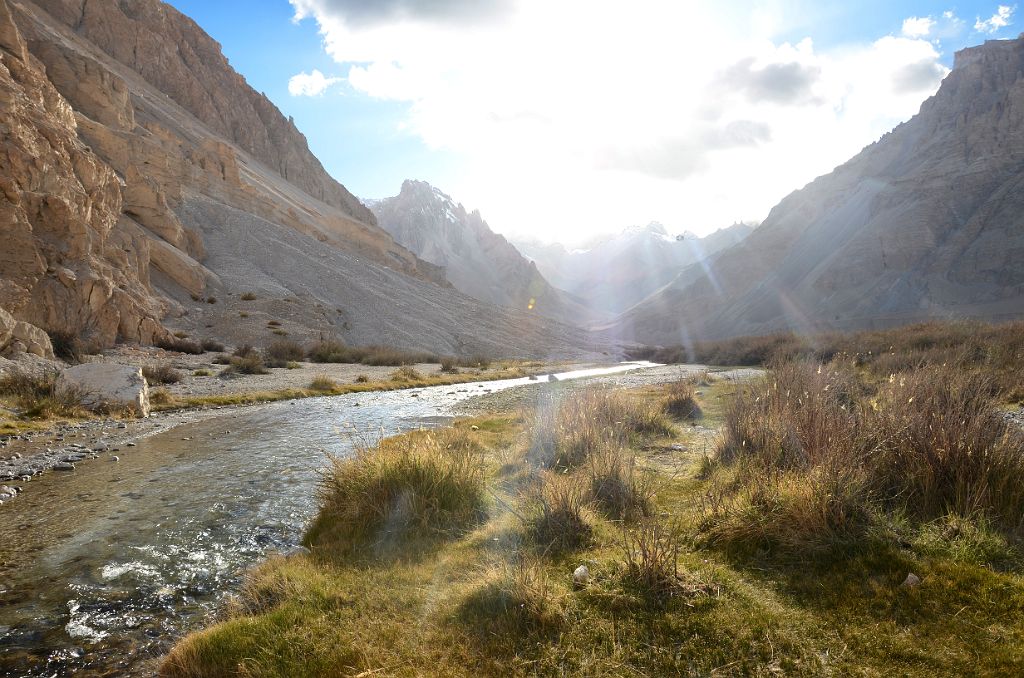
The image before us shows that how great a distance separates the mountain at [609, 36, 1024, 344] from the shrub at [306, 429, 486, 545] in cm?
9572

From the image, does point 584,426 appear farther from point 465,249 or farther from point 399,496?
point 465,249

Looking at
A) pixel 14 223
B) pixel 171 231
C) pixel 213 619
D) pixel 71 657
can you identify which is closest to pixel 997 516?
pixel 213 619

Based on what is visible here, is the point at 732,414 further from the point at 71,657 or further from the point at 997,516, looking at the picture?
the point at 71,657

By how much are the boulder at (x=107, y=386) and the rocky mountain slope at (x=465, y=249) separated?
142m

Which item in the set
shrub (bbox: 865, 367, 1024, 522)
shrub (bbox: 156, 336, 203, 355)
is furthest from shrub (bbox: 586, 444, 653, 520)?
shrub (bbox: 156, 336, 203, 355)

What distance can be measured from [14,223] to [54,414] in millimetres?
11802

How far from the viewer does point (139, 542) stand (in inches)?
236

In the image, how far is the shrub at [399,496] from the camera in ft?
18.9

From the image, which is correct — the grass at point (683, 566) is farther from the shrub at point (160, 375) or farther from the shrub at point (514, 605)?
the shrub at point (160, 375)

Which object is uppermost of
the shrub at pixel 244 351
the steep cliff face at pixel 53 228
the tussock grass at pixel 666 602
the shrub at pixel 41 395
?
the steep cliff face at pixel 53 228

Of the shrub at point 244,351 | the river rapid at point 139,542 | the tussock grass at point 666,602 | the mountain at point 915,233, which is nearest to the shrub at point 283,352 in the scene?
the shrub at point 244,351

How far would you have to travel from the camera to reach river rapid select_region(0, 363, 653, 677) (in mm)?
4164

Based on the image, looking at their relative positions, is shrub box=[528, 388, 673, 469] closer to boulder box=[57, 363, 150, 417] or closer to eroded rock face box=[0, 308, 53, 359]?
boulder box=[57, 363, 150, 417]

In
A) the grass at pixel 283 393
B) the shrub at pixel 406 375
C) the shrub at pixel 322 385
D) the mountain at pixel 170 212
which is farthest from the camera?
the shrub at pixel 406 375
